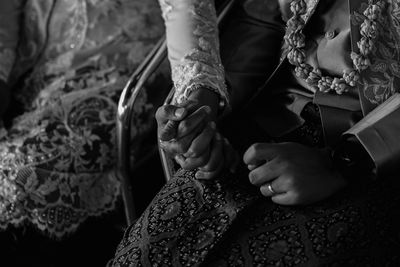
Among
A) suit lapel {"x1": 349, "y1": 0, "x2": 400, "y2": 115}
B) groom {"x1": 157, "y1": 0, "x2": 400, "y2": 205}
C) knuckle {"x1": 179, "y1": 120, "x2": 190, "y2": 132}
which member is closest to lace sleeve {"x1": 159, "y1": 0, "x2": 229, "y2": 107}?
groom {"x1": 157, "y1": 0, "x2": 400, "y2": 205}

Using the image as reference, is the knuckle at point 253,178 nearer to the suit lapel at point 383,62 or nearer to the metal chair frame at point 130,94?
the suit lapel at point 383,62

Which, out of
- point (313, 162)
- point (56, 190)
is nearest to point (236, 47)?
point (313, 162)

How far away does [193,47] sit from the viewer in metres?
1.14

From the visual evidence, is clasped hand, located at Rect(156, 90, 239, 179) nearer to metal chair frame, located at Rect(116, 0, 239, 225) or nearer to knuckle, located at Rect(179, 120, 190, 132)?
knuckle, located at Rect(179, 120, 190, 132)

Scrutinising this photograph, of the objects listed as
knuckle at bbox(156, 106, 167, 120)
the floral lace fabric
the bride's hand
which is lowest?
the floral lace fabric

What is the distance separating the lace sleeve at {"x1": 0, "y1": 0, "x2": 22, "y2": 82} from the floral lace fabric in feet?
0.13

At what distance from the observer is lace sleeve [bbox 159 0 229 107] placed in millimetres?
1102

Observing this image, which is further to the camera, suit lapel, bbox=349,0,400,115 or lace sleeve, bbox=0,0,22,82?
lace sleeve, bbox=0,0,22,82

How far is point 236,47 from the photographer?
1215mm

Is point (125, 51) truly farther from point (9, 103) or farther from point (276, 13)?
point (276, 13)

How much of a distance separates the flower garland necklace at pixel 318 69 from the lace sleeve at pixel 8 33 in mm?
782

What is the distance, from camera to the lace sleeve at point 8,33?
155 cm

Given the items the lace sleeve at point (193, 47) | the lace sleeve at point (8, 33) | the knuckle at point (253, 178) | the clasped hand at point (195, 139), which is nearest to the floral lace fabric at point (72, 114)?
the lace sleeve at point (8, 33)

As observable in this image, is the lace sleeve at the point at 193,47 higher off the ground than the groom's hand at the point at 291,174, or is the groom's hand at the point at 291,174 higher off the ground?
the lace sleeve at the point at 193,47
